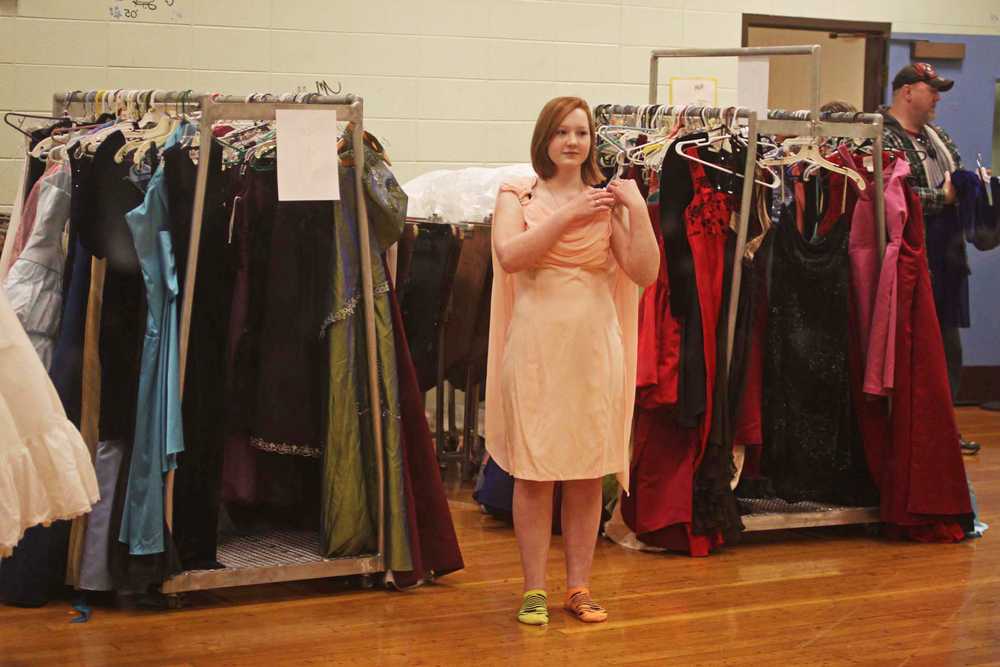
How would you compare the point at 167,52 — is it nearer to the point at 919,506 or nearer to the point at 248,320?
the point at 248,320

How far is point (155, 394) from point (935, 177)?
11.0ft

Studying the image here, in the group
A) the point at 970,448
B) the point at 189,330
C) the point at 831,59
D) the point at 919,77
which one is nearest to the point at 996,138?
the point at 831,59

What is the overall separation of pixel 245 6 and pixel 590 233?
3.21 meters

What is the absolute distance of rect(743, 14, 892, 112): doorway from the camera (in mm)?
7367

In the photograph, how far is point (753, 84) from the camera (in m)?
4.51

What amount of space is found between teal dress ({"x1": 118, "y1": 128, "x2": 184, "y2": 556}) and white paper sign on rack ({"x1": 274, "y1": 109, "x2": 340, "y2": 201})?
0.33m

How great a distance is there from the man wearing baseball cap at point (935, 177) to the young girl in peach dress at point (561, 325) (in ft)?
6.77

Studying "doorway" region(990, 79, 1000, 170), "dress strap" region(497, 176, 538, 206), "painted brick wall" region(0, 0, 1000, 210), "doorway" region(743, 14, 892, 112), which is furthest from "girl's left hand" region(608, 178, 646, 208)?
"doorway" region(990, 79, 1000, 170)

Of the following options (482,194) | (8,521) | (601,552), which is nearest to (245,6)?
(482,194)

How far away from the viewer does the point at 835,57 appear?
349 inches

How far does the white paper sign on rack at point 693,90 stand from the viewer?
6965 mm

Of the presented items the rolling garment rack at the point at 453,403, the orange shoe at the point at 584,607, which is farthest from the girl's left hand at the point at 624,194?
the rolling garment rack at the point at 453,403

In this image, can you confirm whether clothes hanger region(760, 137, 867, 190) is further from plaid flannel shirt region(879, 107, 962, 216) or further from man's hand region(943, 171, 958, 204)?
man's hand region(943, 171, 958, 204)

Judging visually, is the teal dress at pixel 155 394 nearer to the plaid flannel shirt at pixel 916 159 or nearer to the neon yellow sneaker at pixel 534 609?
the neon yellow sneaker at pixel 534 609
